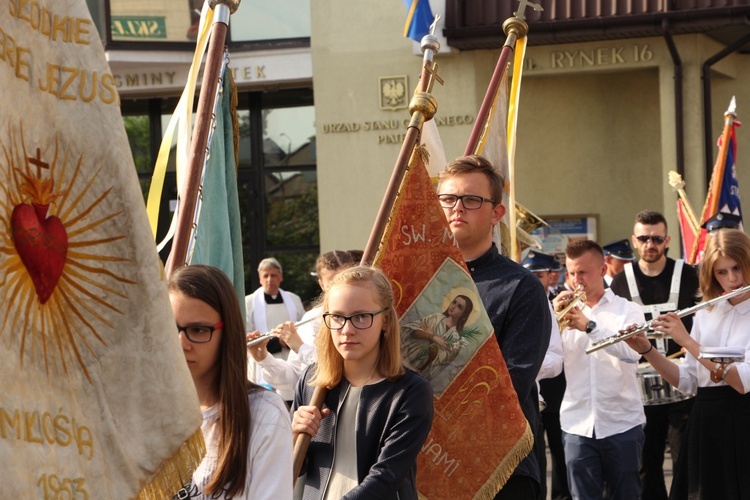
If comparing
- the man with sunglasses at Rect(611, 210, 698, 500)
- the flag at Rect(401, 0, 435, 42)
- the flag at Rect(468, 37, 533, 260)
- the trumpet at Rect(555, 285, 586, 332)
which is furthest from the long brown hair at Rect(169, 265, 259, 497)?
the flag at Rect(401, 0, 435, 42)

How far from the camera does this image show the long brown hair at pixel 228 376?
2.96m

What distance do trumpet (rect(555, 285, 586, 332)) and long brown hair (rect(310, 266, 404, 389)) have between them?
340 centimetres

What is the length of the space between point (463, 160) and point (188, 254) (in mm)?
1121

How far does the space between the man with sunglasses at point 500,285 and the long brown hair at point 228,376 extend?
1.64 meters

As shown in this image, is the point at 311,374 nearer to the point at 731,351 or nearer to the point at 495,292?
the point at 495,292

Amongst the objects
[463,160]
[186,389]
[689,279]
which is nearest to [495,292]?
[463,160]

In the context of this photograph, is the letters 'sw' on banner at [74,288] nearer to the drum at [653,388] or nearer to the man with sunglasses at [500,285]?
the man with sunglasses at [500,285]

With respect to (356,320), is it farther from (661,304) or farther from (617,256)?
(617,256)

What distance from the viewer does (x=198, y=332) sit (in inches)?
120

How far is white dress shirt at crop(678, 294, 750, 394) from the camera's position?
21.1ft

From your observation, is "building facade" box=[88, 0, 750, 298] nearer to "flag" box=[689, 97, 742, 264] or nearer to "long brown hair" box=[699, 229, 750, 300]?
"flag" box=[689, 97, 742, 264]

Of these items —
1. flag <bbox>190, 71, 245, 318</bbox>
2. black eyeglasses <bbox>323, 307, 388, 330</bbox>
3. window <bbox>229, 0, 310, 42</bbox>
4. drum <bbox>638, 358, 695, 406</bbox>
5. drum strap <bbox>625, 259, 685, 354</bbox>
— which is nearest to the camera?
black eyeglasses <bbox>323, 307, 388, 330</bbox>

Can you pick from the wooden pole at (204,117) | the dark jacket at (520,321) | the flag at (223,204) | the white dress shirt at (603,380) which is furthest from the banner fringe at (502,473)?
the white dress shirt at (603,380)

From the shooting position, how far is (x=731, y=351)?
6223mm
